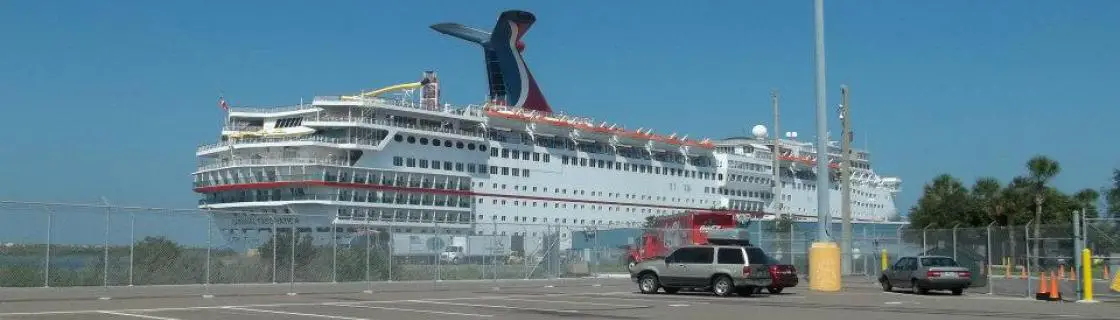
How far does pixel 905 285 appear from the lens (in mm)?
30000

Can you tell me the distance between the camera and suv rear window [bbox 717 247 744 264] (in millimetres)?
26875

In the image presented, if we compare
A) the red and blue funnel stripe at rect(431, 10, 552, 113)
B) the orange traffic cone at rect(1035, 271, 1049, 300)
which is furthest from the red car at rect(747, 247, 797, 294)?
the red and blue funnel stripe at rect(431, 10, 552, 113)

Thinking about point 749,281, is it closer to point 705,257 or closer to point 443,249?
point 705,257

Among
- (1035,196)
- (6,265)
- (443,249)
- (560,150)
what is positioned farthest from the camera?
(560,150)

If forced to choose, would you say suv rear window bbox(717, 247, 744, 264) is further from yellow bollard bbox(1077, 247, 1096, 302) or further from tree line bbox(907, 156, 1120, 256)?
tree line bbox(907, 156, 1120, 256)

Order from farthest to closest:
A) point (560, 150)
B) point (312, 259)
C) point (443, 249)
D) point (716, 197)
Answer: point (716, 197) < point (560, 150) < point (443, 249) < point (312, 259)

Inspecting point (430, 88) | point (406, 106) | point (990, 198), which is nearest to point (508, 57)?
point (430, 88)

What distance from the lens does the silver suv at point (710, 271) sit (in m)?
26.7

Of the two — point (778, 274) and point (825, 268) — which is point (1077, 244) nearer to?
point (778, 274)

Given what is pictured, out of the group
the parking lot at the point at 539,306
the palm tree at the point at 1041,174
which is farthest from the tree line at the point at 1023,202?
the parking lot at the point at 539,306

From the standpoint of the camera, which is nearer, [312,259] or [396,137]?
[312,259]

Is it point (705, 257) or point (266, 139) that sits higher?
point (266, 139)

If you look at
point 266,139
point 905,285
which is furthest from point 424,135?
point 905,285

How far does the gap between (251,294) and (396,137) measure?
46259 millimetres
